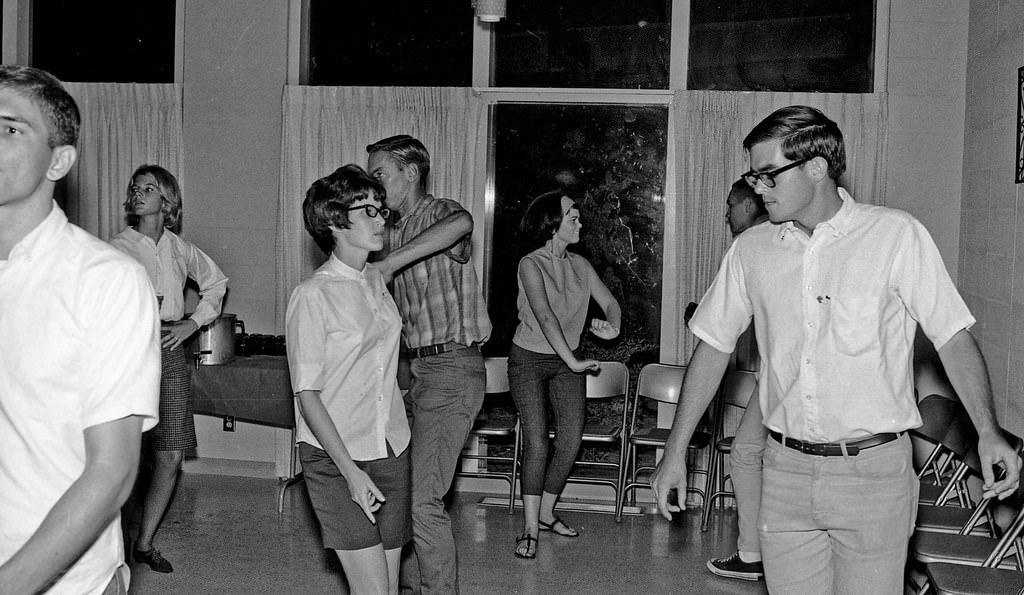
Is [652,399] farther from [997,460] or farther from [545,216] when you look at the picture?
[997,460]

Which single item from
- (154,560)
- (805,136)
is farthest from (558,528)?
(805,136)

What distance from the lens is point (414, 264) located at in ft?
12.9

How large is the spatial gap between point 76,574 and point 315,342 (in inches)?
56.8

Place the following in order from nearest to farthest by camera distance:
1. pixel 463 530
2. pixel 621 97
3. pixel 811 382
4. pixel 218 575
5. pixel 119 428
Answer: pixel 119 428, pixel 811 382, pixel 218 575, pixel 463 530, pixel 621 97

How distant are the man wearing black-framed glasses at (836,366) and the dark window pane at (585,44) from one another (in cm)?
376

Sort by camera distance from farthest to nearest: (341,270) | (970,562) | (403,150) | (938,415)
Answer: (938,415) < (403,150) < (970,562) < (341,270)

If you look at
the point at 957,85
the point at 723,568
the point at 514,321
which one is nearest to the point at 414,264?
the point at 723,568

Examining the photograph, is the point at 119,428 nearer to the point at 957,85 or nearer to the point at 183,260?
the point at 183,260

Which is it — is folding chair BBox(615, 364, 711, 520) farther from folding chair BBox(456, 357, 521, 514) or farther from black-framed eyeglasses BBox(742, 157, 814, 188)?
black-framed eyeglasses BBox(742, 157, 814, 188)

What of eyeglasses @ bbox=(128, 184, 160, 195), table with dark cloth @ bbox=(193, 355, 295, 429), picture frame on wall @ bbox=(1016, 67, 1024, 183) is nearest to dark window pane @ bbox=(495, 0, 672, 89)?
picture frame on wall @ bbox=(1016, 67, 1024, 183)

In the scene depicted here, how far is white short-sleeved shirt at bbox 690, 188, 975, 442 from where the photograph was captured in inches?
107

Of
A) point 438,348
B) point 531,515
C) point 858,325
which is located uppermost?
point 858,325

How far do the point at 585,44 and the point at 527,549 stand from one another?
3.11 metres

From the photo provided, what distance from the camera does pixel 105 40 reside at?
7.20 meters
